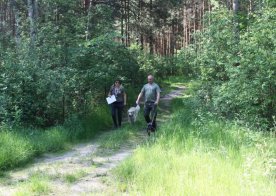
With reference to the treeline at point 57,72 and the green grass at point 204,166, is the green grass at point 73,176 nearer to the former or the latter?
the green grass at point 204,166

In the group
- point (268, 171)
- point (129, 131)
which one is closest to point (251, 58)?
point (129, 131)

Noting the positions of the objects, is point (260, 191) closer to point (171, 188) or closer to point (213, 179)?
point (213, 179)

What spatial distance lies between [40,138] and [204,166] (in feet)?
17.8

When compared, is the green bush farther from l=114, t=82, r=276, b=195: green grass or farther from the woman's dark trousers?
the woman's dark trousers

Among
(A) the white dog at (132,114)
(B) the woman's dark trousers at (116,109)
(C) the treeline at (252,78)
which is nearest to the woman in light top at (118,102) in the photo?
(B) the woman's dark trousers at (116,109)

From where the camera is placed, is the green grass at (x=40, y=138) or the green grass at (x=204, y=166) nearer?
the green grass at (x=204, y=166)

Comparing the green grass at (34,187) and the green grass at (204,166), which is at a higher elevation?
the green grass at (204,166)

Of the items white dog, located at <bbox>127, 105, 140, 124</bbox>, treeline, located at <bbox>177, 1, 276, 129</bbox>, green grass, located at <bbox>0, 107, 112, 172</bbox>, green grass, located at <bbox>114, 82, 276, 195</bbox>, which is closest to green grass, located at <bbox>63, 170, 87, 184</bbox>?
green grass, located at <bbox>114, 82, 276, 195</bbox>

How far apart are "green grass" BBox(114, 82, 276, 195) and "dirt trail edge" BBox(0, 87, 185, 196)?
0.51 m

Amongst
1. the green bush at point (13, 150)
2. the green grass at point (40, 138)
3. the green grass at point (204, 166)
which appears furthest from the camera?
the green grass at point (40, 138)

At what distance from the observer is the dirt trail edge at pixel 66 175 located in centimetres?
631

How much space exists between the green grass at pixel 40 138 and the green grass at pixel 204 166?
2.62m

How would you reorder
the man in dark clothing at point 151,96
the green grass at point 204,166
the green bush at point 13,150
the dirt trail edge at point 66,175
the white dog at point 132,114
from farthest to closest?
the white dog at point 132,114, the man in dark clothing at point 151,96, the green bush at point 13,150, the dirt trail edge at point 66,175, the green grass at point 204,166

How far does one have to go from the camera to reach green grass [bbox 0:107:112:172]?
8352 mm
